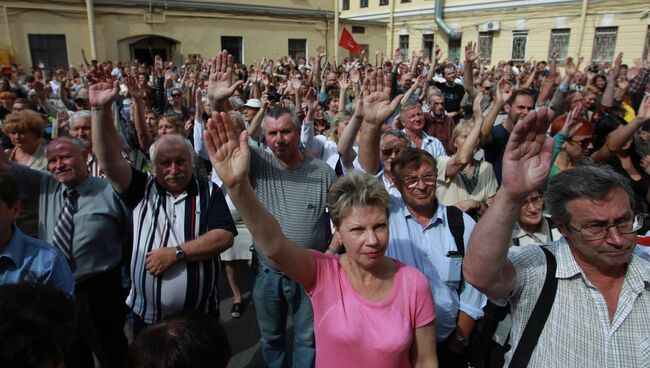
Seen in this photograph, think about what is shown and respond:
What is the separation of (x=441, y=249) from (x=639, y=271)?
3.04 feet

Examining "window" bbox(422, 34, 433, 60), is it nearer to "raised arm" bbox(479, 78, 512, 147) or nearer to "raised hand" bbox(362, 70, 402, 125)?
"raised arm" bbox(479, 78, 512, 147)

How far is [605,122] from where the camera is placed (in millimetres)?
4844

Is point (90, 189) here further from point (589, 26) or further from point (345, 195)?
point (589, 26)

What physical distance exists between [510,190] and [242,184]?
0.95 meters

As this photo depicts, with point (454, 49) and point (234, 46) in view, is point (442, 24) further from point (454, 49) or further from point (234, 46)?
point (234, 46)

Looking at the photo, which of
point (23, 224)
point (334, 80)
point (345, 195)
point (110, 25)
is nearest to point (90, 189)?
point (23, 224)

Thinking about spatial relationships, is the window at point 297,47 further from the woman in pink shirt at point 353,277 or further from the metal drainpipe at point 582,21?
the woman in pink shirt at point 353,277

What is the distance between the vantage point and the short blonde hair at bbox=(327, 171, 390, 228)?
1.88 meters

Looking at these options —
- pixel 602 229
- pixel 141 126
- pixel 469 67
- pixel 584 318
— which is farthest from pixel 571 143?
pixel 141 126

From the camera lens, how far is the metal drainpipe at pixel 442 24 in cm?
2589

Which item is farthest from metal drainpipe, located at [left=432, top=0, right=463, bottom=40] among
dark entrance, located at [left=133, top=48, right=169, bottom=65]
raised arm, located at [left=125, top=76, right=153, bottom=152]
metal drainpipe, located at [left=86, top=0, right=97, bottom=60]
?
raised arm, located at [left=125, top=76, right=153, bottom=152]

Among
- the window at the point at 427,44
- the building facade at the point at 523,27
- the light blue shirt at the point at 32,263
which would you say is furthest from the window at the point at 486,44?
the light blue shirt at the point at 32,263

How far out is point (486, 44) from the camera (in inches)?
979

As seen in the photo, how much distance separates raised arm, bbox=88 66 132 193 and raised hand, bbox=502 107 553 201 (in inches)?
79.8
